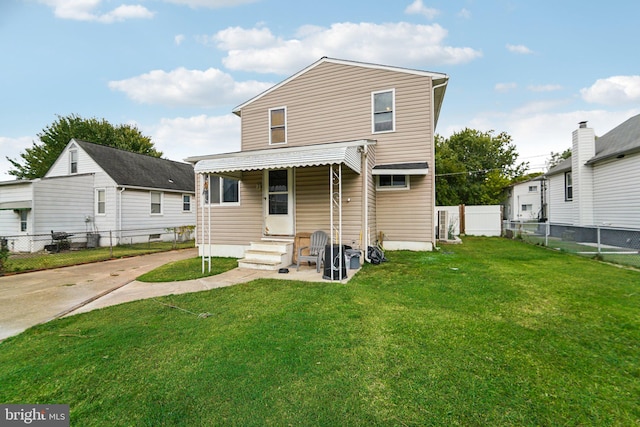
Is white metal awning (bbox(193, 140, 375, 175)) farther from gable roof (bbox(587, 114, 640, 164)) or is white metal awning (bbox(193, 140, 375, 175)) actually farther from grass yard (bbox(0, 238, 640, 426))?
gable roof (bbox(587, 114, 640, 164))

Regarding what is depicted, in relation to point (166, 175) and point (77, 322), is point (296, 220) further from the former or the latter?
point (166, 175)

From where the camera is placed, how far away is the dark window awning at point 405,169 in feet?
27.9

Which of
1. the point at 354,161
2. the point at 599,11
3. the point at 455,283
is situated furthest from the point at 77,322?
the point at 599,11

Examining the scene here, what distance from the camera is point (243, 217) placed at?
8.90 m

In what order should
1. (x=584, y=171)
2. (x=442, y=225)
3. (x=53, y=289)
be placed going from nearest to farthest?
(x=53, y=289) < (x=584, y=171) < (x=442, y=225)

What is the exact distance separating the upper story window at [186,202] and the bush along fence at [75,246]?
227cm

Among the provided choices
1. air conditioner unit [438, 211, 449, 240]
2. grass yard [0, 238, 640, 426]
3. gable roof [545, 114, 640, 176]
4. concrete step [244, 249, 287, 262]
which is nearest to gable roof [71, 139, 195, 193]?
concrete step [244, 249, 287, 262]

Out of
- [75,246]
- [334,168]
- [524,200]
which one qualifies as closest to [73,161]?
[75,246]

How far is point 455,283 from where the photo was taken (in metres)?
5.37

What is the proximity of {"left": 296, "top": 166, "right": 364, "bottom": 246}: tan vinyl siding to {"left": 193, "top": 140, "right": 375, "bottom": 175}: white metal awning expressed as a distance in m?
0.65

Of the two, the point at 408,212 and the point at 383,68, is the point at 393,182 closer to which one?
the point at 408,212

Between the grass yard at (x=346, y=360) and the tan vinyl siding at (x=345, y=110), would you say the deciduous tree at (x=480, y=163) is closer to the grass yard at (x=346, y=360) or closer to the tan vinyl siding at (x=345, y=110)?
the tan vinyl siding at (x=345, y=110)

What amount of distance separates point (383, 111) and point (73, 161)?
1754 centimetres

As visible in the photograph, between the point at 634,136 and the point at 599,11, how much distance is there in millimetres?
4950
